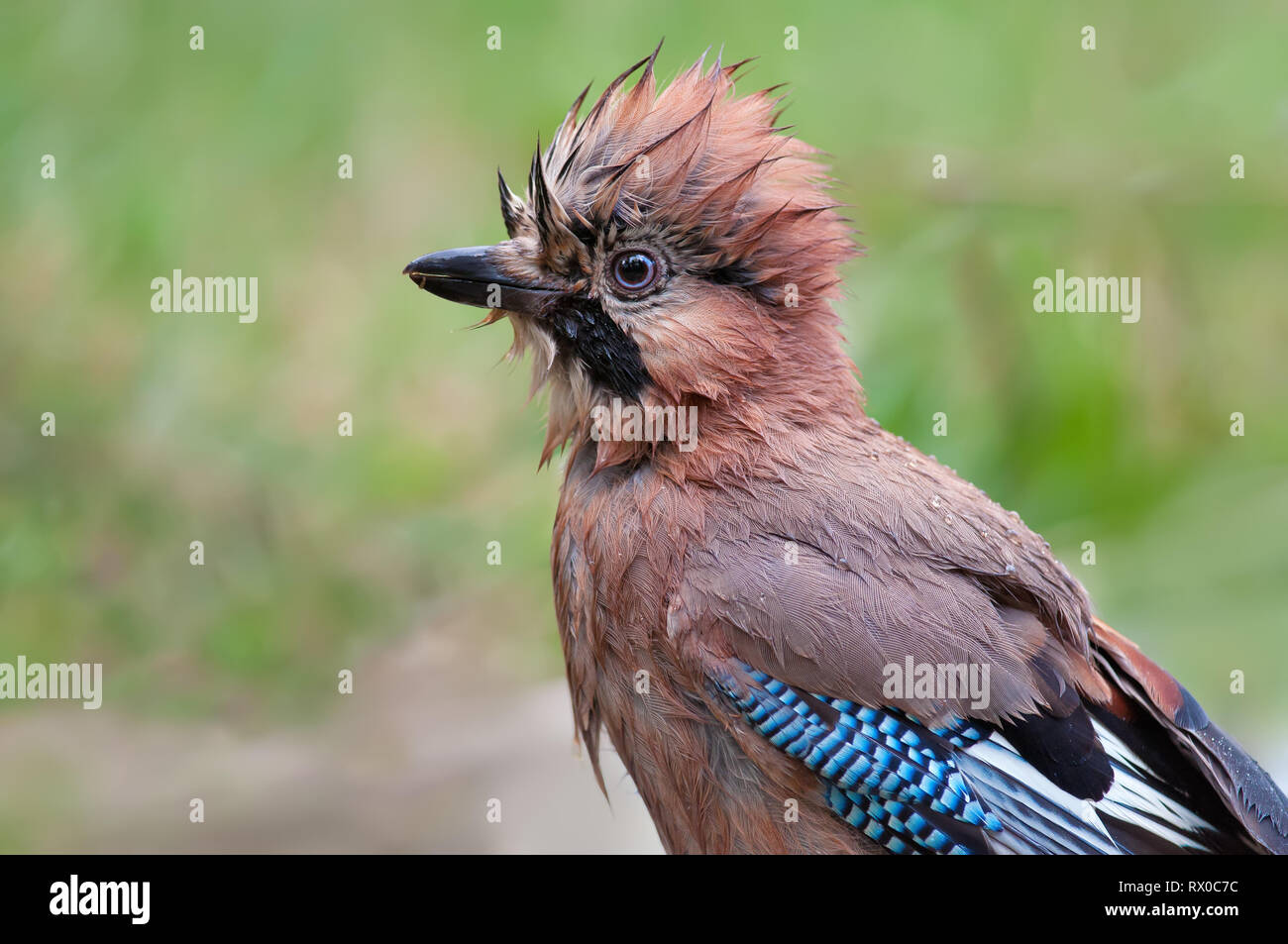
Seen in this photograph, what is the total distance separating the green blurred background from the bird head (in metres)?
2.70

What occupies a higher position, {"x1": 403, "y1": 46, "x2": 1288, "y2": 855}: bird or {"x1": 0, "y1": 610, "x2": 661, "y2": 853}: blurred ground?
{"x1": 403, "y1": 46, "x2": 1288, "y2": 855}: bird

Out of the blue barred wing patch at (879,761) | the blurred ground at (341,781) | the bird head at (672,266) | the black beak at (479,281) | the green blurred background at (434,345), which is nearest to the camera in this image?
the blue barred wing patch at (879,761)

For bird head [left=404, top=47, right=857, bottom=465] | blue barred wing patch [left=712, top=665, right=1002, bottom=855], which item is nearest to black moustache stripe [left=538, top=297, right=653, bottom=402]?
bird head [left=404, top=47, right=857, bottom=465]

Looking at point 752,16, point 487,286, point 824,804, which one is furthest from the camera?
point 752,16

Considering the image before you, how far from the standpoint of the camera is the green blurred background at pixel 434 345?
712cm

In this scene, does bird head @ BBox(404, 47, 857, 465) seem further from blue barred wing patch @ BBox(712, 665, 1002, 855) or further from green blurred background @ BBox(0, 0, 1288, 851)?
A: green blurred background @ BBox(0, 0, 1288, 851)

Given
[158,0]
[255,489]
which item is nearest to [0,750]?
[255,489]

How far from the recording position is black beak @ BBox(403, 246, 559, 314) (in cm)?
430

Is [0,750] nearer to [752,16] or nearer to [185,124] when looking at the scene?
[185,124]

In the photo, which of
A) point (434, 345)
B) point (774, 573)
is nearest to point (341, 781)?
point (434, 345)

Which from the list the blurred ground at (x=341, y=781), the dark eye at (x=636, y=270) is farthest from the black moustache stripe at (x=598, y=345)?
the blurred ground at (x=341, y=781)

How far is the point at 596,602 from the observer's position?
4.26 meters

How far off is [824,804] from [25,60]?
627 centimetres

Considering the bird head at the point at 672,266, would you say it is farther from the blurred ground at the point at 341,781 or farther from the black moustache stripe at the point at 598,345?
the blurred ground at the point at 341,781
